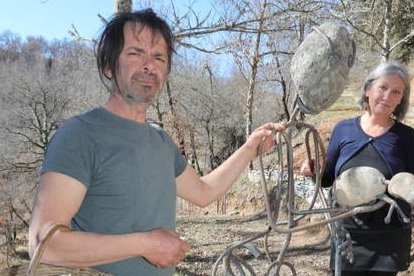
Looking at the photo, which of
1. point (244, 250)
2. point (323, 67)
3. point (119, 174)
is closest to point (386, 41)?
point (244, 250)

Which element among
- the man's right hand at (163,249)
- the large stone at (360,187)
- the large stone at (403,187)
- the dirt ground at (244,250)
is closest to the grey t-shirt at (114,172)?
the man's right hand at (163,249)

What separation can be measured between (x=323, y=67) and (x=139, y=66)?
0.57m

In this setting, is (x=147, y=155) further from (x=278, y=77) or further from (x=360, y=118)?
(x=278, y=77)

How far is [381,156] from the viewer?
2.17m

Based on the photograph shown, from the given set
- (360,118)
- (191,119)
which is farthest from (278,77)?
(360,118)

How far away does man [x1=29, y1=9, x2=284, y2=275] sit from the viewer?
1.07m

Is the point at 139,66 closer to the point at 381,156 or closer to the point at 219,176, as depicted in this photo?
the point at 219,176

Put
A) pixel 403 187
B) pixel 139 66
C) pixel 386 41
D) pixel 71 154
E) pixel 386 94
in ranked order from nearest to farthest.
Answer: pixel 71 154
pixel 139 66
pixel 403 187
pixel 386 94
pixel 386 41

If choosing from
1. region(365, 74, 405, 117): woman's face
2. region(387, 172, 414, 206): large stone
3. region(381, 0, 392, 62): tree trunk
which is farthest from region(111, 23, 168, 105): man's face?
region(381, 0, 392, 62): tree trunk

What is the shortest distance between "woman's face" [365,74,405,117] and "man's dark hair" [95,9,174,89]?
3.71ft

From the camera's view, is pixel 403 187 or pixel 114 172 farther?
pixel 403 187

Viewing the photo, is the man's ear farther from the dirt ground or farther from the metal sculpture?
the dirt ground

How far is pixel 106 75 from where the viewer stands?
146 cm

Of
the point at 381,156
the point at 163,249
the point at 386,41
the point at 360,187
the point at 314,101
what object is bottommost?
the point at 163,249
